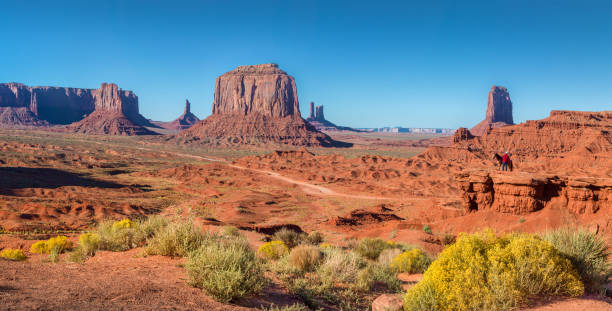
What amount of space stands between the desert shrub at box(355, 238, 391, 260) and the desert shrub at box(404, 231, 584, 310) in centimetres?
674

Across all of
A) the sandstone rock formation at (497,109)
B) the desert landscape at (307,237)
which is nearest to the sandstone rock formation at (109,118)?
the desert landscape at (307,237)

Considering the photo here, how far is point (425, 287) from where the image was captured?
5773 mm

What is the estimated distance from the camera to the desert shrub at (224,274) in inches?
220

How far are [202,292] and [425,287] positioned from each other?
362 centimetres

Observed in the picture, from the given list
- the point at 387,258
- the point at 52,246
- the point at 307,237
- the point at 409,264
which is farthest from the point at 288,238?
the point at 52,246

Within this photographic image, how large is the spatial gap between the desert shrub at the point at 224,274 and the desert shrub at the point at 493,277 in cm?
258

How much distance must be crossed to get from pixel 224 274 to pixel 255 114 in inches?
5492

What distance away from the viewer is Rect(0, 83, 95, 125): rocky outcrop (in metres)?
181

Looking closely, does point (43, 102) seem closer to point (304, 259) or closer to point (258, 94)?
point (258, 94)

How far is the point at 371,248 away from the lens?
13711 millimetres

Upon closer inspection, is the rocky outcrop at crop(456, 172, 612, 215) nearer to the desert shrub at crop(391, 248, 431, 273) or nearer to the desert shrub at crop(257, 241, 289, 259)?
the desert shrub at crop(391, 248, 431, 273)

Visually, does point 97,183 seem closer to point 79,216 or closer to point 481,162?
point 79,216

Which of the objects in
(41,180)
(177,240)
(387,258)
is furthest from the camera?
(41,180)

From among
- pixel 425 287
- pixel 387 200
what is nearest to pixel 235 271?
pixel 425 287
